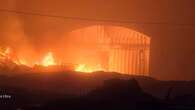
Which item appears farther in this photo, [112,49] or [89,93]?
[112,49]

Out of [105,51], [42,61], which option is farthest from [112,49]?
[42,61]

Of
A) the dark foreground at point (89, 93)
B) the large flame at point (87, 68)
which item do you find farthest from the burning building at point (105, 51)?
the dark foreground at point (89, 93)

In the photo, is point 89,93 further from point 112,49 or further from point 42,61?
point 112,49

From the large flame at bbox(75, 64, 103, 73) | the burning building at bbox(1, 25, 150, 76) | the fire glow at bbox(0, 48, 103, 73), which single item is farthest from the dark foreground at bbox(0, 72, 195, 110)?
the burning building at bbox(1, 25, 150, 76)

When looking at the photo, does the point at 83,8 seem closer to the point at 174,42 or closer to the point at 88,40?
the point at 88,40

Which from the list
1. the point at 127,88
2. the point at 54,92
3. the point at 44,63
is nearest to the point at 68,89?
the point at 54,92

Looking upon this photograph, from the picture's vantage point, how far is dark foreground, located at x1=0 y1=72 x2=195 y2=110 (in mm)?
7277

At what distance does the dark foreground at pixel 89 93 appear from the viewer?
7.28m

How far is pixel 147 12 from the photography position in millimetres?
15133

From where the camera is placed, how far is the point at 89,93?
830cm

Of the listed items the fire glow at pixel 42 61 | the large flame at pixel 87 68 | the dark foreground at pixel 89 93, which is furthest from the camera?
the fire glow at pixel 42 61

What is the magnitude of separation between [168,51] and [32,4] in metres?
3.70

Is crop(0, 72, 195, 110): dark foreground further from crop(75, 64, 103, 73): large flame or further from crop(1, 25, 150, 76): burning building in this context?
crop(1, 25, 150, 76): burning building

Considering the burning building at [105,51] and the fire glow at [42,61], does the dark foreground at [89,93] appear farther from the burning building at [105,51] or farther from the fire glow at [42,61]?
the burning building at [105,51]
